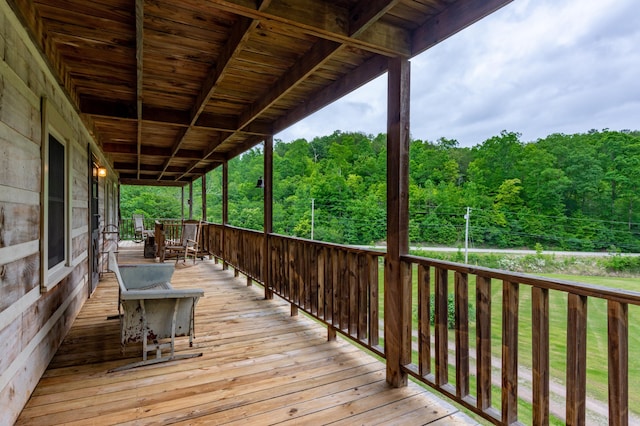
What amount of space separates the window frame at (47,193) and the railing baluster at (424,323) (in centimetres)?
266

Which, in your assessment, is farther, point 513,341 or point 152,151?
point 152,151

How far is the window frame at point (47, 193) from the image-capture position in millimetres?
2326

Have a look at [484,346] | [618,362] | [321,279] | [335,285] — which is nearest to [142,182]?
[321,279]

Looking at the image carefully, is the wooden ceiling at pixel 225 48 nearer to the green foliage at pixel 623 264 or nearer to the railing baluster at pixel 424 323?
the railing baluster at pixel 424 323

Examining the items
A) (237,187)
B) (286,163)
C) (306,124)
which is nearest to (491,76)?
(286,163)

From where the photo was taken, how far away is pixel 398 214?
240 centimetres

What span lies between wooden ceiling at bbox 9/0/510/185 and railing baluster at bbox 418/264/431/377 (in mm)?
1591

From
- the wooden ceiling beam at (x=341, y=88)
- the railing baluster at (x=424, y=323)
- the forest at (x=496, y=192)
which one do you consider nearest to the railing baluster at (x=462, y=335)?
the railing baluster at (x=424, y=323)

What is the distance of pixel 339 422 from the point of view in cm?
198

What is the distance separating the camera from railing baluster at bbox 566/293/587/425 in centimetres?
142

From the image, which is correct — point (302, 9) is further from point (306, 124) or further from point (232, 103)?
point (306, 124)

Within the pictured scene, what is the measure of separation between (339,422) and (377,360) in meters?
1.02

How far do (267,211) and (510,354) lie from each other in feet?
12.1

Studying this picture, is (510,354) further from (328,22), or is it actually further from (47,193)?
(47,193)
